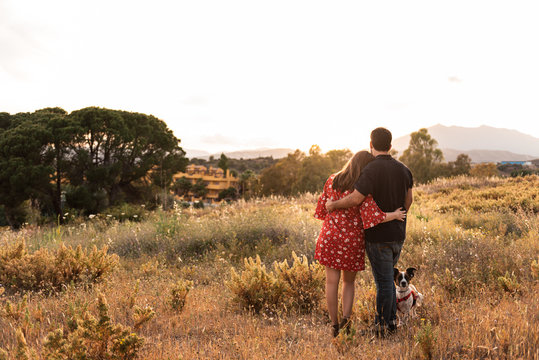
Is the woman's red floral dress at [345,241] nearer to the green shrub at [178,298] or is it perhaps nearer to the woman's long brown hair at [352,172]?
the woman's long brown hair at [352,172]

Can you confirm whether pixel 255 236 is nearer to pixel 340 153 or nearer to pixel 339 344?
pixel 339 344

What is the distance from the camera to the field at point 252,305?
272 cm

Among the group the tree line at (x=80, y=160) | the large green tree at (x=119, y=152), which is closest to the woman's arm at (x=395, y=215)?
the tree line at (x=80, y=160)

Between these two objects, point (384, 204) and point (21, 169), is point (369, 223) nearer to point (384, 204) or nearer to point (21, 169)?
point (384, 204)

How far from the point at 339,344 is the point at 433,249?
348 centimetres

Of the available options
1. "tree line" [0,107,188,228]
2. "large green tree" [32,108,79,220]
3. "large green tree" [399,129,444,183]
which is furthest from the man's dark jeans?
"large green tree" [399,129,444,183]

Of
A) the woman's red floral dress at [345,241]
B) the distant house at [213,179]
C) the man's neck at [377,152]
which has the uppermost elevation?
the man's neck at [377,152]

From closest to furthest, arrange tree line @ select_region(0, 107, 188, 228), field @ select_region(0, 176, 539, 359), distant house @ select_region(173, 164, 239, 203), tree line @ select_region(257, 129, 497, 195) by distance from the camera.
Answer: field @ select_region(0, 176, 539, 359) < tree line @ select_region(0, 107, 188, 228) < tree line @ select_region(257, 129, 497, 195) < distant house @ select_region(173, 164, 239, 203)

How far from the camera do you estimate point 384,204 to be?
3.21 m

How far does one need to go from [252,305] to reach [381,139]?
2355 millimetres

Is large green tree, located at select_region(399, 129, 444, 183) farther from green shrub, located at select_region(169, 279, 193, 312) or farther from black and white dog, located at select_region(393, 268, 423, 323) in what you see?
green shrub, located at select_region(169, 279, 193, 312)

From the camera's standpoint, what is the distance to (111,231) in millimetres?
9250

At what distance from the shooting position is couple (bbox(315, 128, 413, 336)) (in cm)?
316

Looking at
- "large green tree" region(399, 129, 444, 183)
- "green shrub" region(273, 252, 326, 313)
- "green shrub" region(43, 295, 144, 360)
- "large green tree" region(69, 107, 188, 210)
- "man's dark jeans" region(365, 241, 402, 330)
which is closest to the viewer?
"green shrub" region(43, 295, 144, 360)
